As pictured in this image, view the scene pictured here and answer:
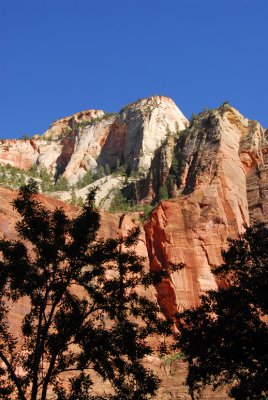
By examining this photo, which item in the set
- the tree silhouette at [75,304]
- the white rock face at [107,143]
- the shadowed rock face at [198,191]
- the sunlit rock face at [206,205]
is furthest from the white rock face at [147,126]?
the tree silhouette at [75,304]

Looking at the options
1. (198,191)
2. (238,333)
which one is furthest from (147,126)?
(238,333)

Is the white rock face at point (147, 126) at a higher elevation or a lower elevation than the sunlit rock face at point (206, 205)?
higher

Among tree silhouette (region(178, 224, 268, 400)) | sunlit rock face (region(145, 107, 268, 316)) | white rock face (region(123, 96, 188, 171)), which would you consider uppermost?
white rock face (region(123, 96, 188, 171))

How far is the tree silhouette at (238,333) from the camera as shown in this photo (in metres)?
17.0

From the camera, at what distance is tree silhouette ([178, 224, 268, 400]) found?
55.8ft

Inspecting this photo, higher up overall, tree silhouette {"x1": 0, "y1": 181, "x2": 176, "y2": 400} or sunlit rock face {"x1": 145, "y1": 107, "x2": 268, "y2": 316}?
sunlit rock face {"x1": 145, "y1": 107, "x2": 268, "y2": 316}

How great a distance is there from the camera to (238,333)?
17.6 m

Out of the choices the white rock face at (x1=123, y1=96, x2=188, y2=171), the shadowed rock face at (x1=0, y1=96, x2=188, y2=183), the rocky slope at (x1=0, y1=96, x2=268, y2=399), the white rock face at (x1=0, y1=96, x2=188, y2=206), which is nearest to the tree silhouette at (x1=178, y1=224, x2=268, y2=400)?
the rocky slope at (x1=0, y1=96, x2=268, y2=399)

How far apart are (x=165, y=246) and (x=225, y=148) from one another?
17788 mm

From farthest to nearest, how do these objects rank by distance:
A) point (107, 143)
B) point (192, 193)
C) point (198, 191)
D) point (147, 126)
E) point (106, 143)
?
1. point (106, 143)
2. point (107, 143)
3. point (147, 126)
4. point (198, 191)
5. point (192, 193)

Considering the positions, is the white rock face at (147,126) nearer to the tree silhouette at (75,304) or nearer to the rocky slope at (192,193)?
the rocky slope at (192,193)

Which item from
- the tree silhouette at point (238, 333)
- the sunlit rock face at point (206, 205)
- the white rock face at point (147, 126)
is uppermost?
the white rock face at point (147, 126)

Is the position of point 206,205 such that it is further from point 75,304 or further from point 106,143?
point 106,143

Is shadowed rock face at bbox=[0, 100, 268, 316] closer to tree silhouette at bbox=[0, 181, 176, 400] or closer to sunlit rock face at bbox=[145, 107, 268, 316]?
sunlit rock face at bbox=[145, 107, 268, 316]
